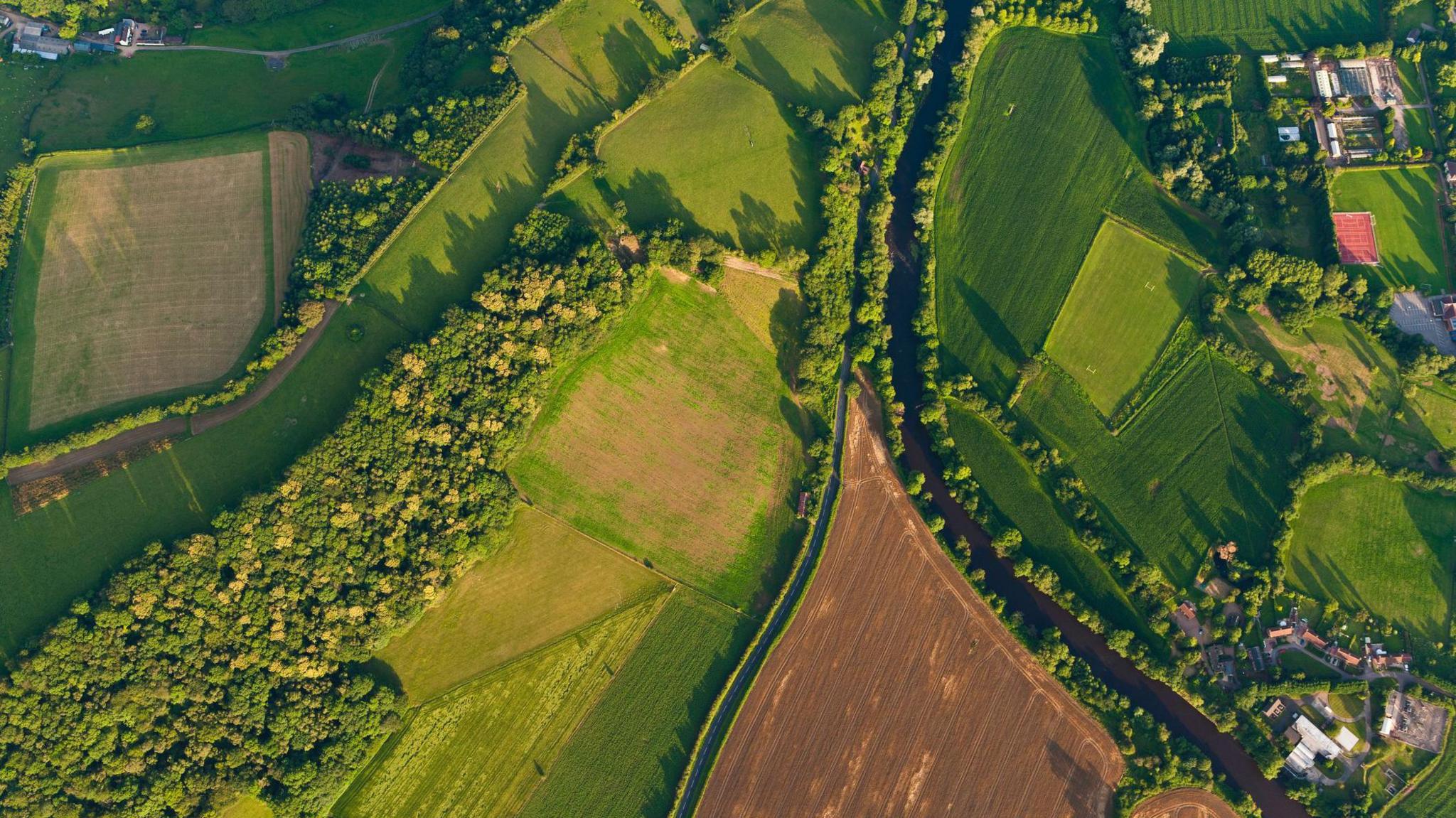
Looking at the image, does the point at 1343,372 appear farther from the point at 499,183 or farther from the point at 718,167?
the point at 499,183

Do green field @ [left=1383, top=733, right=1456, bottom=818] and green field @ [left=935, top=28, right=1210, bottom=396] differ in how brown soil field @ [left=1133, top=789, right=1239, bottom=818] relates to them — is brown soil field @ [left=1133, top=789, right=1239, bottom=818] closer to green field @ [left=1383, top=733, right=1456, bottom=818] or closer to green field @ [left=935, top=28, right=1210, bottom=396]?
green field @ [left=1383, top=733, right=1456, bottom=818]

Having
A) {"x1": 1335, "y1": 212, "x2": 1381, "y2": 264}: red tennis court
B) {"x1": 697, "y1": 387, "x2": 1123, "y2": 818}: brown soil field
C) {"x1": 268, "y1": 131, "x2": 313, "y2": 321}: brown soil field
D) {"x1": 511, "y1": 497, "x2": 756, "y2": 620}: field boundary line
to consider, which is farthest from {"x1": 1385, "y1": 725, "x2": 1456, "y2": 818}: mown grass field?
{"x1": 268, "y1": 131, "x2": 313, "y2": 321}: brown soil field

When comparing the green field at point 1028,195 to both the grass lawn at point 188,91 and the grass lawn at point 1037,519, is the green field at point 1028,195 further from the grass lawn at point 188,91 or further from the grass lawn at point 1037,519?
the grass lawn at point 188,91

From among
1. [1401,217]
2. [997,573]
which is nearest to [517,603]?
[997,573]

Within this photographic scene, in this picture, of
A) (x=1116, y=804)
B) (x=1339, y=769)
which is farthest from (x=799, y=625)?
(x=1339, y=769)

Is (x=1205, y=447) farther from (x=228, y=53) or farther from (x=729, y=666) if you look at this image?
(x=228, y=53)

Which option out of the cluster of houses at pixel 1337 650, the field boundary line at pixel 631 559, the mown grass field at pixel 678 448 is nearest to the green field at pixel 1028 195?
the mown grass field at pixel 678 448
